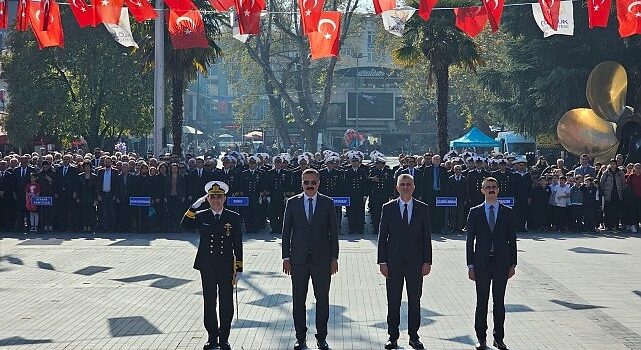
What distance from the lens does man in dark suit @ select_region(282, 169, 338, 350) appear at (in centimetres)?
1137

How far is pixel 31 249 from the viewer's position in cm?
2158

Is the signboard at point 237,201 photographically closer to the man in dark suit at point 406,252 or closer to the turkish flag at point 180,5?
the turkish flag at point 180,5

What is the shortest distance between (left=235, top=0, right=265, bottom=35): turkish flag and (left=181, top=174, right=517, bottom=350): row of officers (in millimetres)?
12573

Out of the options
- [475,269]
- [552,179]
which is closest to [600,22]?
[552,179]

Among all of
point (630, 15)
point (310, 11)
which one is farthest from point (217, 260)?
point (630, 15)

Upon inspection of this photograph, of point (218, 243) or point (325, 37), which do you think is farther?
point (325, 37)

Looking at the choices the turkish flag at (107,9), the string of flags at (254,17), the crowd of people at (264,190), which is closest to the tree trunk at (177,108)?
the crowd of people at (264,190)

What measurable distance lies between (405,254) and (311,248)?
102 cm

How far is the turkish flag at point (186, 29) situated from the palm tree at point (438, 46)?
945cm

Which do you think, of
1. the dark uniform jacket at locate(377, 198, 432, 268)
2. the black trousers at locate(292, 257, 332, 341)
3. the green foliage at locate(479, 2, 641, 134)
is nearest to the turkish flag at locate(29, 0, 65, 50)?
the black trousers at locate(292, 257, 332, 341)

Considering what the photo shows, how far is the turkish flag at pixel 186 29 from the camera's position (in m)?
24.7

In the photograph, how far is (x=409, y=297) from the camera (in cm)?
1139

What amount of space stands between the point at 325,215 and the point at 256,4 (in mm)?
12781

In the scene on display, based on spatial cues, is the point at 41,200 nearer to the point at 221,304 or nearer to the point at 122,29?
the point at 122,29
